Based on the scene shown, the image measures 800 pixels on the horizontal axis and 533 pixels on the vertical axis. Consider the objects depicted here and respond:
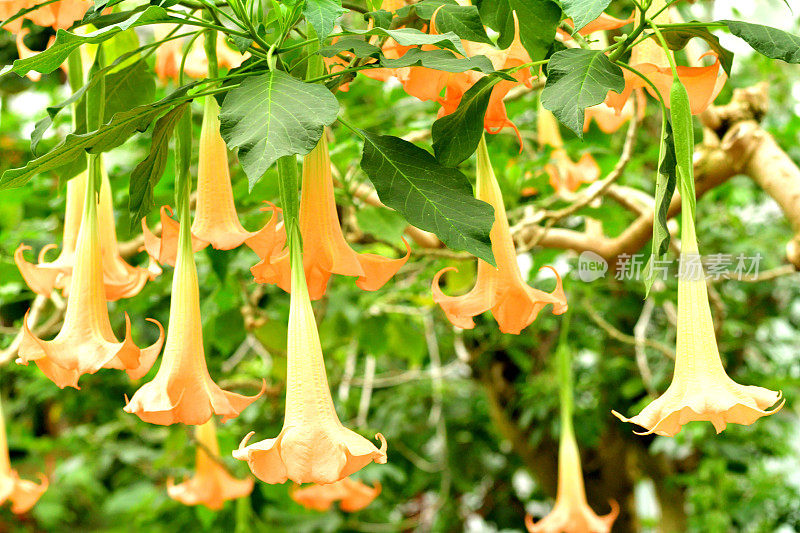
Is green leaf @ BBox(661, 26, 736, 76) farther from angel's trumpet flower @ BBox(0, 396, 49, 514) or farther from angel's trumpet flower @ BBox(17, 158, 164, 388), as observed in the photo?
angel's trumpet flower @ BBox(0, 396, 49, 514)

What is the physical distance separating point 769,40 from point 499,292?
0.80ft

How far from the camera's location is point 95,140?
0.50 meters

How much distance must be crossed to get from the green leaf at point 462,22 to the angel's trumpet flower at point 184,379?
221 millimetres

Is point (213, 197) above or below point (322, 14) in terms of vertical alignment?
below

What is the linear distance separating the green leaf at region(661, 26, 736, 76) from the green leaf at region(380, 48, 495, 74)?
0.45 ft

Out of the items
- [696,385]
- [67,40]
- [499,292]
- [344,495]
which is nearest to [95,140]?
[67,40]

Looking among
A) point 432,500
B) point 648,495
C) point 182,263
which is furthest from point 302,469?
point 648,495

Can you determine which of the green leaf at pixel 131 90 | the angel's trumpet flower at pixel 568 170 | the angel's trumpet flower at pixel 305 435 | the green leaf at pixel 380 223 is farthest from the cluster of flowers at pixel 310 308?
the angel's trumpet flower at pixel 568 170

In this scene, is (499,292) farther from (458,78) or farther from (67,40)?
(67,40)

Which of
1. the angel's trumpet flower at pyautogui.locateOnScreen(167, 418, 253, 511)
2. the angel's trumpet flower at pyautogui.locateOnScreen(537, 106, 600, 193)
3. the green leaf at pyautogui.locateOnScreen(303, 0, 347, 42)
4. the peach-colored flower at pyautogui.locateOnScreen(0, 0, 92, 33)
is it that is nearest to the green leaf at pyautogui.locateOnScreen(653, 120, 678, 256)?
the green leaf at pyautogui.locateOnScreen(303, 0, 347, 42)

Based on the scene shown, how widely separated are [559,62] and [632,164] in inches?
38.4

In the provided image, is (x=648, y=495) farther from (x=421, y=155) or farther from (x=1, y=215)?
(x=421, y=155)

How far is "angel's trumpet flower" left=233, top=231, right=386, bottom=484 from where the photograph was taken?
0.45 meters

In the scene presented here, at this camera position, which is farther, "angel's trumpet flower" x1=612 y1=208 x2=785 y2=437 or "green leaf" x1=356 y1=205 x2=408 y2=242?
"green leaf" x1=356 y1=205 x2=408 y2=242
